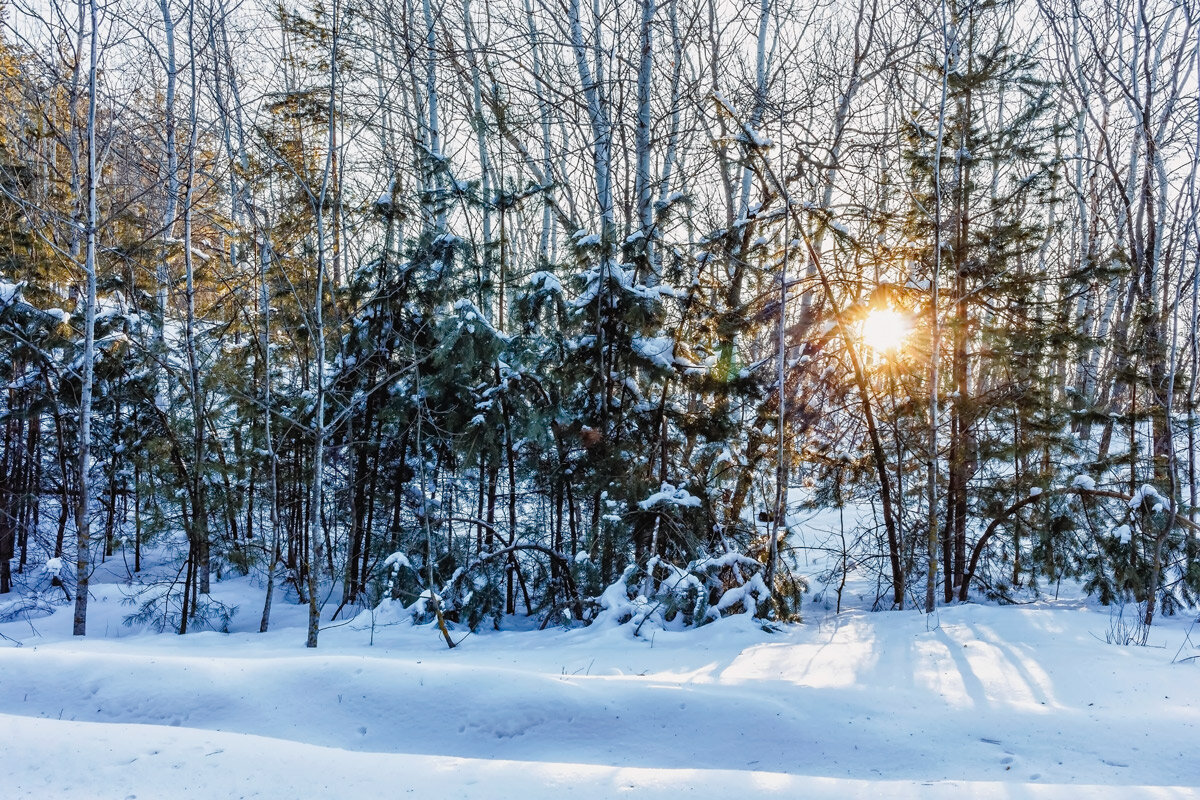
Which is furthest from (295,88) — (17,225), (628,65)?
(17,225)

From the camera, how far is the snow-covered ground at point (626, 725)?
2504 millimetres

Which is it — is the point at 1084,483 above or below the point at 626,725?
above

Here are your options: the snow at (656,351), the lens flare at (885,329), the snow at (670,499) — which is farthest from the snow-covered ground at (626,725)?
the lens flare at (885,329)

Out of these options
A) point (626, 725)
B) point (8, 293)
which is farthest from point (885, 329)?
point (8, 293)

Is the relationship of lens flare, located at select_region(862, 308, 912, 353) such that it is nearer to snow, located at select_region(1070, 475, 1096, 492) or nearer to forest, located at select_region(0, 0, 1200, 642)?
forest, located at select_region(0, 0, 1200, 642)

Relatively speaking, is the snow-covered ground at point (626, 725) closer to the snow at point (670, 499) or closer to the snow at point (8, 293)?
the snow at point (670, 499)

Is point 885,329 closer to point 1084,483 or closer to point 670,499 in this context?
point 1084,483

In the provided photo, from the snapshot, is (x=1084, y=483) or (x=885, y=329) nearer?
(x=1084, y=483)

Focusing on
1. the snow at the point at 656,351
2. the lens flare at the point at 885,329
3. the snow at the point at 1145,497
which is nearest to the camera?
the snow at the point at 1145,497

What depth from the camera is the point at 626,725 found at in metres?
3.24

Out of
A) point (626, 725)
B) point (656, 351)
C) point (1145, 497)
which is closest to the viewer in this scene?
point (626, 725)

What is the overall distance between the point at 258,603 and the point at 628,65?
9.23 m

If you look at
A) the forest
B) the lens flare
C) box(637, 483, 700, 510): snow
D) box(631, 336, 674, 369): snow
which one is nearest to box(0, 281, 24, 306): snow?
the forest

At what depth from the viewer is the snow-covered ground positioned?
2.50 metres
